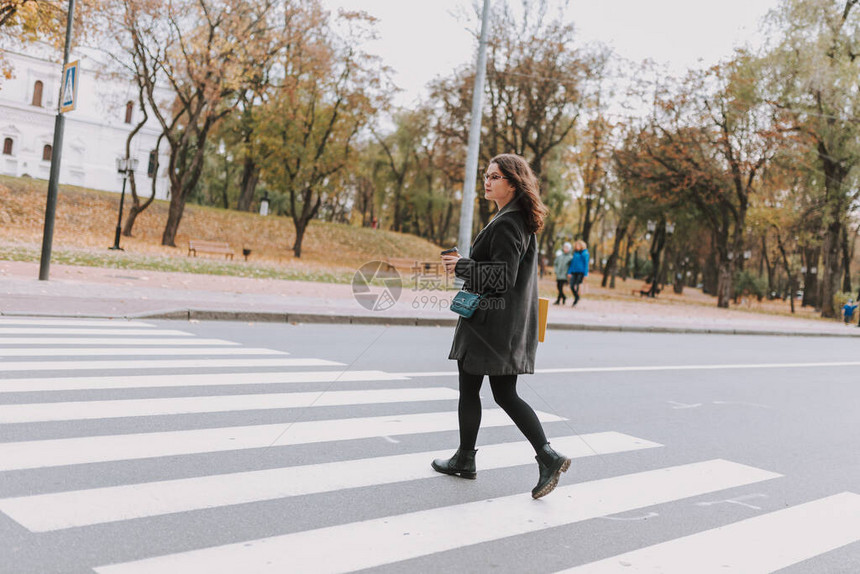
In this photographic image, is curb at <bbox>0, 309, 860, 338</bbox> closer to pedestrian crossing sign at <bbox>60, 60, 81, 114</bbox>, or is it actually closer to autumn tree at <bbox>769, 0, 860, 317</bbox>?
pedestrian crossing sign at <bbox>60, 60, 81, 114</bbox>

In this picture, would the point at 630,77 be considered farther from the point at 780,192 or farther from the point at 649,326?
the point at 649,326

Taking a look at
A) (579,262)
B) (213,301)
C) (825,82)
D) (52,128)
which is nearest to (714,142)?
(825,82)

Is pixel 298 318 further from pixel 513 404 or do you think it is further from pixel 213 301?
pixel 513 404

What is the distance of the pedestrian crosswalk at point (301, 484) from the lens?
336 centimetres

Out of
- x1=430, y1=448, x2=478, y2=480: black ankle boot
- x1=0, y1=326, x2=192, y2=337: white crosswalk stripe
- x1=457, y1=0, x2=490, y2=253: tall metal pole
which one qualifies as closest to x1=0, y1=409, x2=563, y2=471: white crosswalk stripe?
x1=430, y1=448, x2=478, y2=480: black ankle boot

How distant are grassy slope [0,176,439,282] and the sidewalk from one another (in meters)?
3.83

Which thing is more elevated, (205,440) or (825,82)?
(825,82)

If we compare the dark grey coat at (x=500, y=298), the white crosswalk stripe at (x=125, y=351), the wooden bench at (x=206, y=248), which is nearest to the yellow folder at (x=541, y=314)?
the dark grey coat at (x=500, y=298)

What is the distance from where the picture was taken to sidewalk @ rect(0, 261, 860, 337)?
37.1ft

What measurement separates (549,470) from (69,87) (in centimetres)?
1123

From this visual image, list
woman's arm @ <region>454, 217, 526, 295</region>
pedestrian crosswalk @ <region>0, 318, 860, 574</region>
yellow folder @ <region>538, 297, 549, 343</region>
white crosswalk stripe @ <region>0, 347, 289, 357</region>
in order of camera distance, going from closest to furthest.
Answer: pedestrian crosswalk @ <region>0, 318, 860, 574</region>, woman's arm @ <region>454, 217, 526, 295</region>, yellow folder @ <region>538, 297, 549, 343</region>, white crosswalk stripe @ <region>0, 347, 289, 357</region>

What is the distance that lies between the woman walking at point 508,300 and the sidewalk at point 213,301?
26.0 feet

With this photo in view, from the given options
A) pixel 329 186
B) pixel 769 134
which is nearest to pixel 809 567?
pixel 769 134

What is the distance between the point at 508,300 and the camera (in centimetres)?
428
